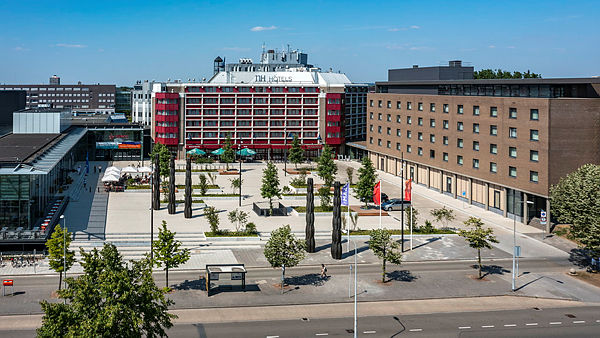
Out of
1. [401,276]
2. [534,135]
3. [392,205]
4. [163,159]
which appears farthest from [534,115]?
[163,159]

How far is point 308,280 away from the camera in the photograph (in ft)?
156

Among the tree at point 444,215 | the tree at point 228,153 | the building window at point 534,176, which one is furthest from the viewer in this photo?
the tree at point 228,153

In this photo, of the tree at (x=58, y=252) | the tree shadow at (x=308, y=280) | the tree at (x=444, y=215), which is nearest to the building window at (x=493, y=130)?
the tree at (x=444, y=215)

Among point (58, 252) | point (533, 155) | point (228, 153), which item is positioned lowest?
point (58, 252)

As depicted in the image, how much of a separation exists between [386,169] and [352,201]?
90.0 ft

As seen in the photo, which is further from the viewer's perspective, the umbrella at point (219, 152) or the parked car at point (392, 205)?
the umbrella at point (219, 152)

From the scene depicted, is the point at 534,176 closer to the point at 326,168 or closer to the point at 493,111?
the point at 493,111

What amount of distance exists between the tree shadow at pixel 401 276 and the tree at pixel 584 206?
13.9m

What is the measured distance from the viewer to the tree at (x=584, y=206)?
48.5 meters

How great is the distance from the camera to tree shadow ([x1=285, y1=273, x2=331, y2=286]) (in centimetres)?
4666

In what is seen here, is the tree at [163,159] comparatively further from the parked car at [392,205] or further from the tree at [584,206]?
the tree at [584,206]

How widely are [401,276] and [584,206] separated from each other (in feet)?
52.4

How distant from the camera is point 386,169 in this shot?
108438 millimetres

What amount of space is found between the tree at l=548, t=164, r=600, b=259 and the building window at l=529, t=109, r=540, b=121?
498 inches
